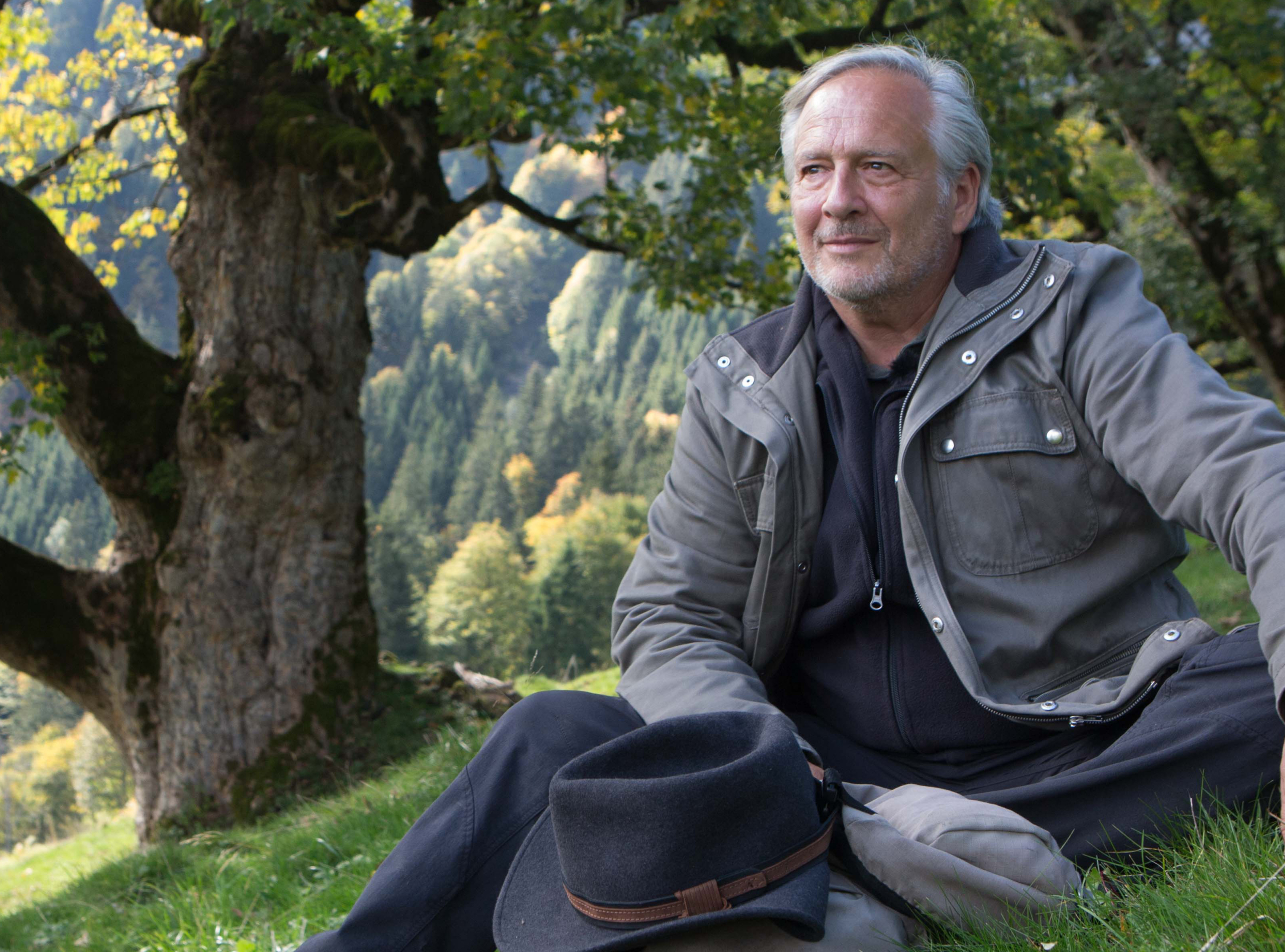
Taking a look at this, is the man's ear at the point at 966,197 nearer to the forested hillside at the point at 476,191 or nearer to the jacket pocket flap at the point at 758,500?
the jacket pocket flap at the point at 758,500

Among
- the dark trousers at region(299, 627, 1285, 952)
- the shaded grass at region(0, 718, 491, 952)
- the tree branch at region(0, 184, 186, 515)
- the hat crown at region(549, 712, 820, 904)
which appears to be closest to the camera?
the hat crown at region(549, 712, 820, 904)

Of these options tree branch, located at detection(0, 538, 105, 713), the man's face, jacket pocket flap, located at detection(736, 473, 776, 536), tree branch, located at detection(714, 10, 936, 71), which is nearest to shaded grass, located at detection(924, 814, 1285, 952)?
jacket pocket flap, located at detection(736, 473, 776, 536)

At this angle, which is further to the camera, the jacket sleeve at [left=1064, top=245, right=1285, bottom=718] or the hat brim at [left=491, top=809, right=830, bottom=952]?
the jacket sleeve at [left=1064, top=245, right=1285, bottom=718]

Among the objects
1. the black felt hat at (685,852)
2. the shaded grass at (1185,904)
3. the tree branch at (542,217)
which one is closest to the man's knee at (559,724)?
the black felt hat at (685,852)

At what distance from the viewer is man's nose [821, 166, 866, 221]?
2.79 metres

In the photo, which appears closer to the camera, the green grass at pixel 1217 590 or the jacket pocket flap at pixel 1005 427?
the jacket pocket flap at pixel 1005 427

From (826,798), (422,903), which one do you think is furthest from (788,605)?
(422,903)

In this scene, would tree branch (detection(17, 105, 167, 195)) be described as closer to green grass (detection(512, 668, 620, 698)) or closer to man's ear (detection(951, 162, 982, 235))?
green grass (detection(512, 668, 620, 698))

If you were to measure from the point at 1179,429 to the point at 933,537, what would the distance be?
0.58m

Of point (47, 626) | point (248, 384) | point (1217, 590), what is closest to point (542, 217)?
point (248, 384)

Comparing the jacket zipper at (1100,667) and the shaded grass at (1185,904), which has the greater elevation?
the jacket zipper at (1100,667)

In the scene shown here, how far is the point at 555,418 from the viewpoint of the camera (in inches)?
4375

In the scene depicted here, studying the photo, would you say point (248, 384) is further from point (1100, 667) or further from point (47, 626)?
point (1100, 667)

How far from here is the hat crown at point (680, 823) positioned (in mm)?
1821
